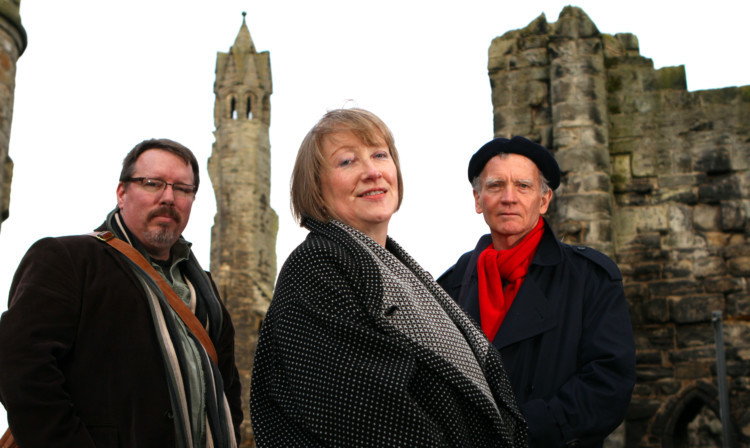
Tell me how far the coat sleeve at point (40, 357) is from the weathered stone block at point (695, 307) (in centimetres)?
608

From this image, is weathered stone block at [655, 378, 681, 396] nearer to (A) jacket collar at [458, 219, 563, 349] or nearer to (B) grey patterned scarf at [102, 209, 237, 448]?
(A) jacket collar at [458, 219, 563, 349]

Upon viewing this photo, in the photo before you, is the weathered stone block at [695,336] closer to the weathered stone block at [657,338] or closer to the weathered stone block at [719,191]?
the weathered stone block at [657,338]

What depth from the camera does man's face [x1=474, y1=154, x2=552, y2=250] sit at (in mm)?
3029

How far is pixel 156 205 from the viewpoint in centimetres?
304

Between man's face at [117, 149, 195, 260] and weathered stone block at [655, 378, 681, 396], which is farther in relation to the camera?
weathered stone block at [655, 378, 681, 396]

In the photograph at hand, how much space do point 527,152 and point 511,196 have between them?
206 mm

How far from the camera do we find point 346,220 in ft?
7.29

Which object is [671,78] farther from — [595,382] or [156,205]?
[156,205]

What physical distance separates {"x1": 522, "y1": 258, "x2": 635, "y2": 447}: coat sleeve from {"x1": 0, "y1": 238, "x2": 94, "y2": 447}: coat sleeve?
58.2 inches

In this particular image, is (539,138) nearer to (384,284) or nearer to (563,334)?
(563,334)

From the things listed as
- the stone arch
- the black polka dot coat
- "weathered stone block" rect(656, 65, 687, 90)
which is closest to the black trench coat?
the black polka dot coat

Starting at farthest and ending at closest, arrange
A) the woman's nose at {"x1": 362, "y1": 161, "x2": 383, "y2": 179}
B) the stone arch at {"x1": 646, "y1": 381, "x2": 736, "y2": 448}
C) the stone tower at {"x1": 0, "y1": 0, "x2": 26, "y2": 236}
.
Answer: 1. the stone arch at {"x1": 646, "y1": 381, "x2": 736, "y2": 448}
2. the stone tower at {"x1": 0, "y1": 0, "x2": 26, "y2": 236}
3. the woman's nose at {"x1": 362, "y1": 161, "x2": 383, "y2": 179}

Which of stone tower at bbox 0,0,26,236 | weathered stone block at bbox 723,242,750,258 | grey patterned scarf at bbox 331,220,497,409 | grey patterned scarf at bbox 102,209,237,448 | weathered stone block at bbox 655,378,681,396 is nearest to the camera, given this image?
grey patterned scarf at bbox 331,220,497,409

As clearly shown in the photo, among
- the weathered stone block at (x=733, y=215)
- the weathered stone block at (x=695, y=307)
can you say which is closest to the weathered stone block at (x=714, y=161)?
the weathered stone block at (x=733, y=215)
